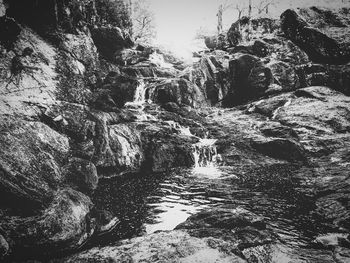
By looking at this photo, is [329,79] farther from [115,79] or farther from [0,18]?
[0,18]

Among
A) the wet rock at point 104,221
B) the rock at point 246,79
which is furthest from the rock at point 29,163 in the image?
the rock at point 246,79

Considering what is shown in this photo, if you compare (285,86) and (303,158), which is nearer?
(303,158)

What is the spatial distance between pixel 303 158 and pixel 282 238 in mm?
10470

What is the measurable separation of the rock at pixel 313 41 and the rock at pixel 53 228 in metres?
25.5

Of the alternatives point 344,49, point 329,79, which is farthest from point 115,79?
point 344,49

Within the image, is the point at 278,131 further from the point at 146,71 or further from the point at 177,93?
the point at 146,71

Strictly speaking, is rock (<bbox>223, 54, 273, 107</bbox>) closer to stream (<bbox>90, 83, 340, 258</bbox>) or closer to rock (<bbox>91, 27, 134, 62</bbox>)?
stream (<bbox>90, 83, 340, 258</bbox>)

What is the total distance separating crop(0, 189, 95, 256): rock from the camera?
7305 mm

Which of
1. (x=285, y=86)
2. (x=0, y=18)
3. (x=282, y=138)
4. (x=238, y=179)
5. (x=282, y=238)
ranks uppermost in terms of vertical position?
(x=0, y=18)

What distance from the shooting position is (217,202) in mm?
11688

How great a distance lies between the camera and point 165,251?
279 inches

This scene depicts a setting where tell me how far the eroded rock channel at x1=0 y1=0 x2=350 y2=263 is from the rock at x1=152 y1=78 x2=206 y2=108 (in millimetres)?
117

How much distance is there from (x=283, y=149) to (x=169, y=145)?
802 centimetres

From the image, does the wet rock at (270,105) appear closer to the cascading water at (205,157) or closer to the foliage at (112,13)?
the cascading water at (205,157)
